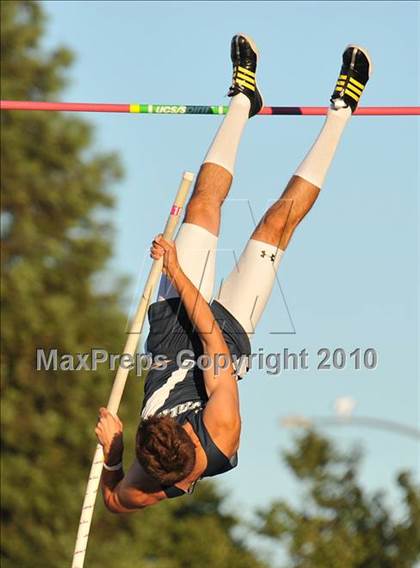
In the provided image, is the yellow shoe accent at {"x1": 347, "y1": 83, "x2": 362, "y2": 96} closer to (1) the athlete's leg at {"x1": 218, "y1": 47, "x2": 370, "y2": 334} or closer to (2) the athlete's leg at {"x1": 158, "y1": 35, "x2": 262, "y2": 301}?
(1) the athlete's leg at {"x1": 218, "y1": 47, "x2": 370, "y2": 334}

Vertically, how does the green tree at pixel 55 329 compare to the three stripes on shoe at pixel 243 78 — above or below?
above

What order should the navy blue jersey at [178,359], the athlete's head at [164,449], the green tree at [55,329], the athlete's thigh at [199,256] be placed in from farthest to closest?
the green tree at [55,329], the athlete's thigh at [199,256], the navy blue jersey at [178,359], the athlete's head at [164,449]

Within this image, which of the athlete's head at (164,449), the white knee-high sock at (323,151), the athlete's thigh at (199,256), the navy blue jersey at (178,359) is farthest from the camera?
the white knee-high sock at (323,151)

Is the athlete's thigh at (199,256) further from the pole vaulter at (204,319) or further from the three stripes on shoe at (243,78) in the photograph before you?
the three stripes on shoe at (243,78)

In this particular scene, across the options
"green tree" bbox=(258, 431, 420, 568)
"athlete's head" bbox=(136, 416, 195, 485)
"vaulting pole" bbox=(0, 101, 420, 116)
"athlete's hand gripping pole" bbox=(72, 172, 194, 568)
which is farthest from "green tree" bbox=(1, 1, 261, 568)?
"athlete's head" bbox=(136, 416, 195, 485)

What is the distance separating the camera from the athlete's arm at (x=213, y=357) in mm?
8922

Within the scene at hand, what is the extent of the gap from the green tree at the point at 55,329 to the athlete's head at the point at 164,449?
1799cm

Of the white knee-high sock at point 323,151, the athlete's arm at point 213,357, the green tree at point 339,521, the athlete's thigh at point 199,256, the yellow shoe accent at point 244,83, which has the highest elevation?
the green tree at point 339,521

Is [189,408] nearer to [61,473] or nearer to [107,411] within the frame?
[107,411]

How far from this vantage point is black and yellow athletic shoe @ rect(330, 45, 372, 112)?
402 inches

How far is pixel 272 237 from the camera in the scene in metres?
9.86

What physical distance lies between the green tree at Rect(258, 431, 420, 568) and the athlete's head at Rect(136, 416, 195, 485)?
19.2 meters

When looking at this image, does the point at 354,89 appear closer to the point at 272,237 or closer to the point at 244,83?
the point at 244,83

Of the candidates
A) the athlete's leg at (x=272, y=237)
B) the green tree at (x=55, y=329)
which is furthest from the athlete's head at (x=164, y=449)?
the green tree at (x=55, y=329)
